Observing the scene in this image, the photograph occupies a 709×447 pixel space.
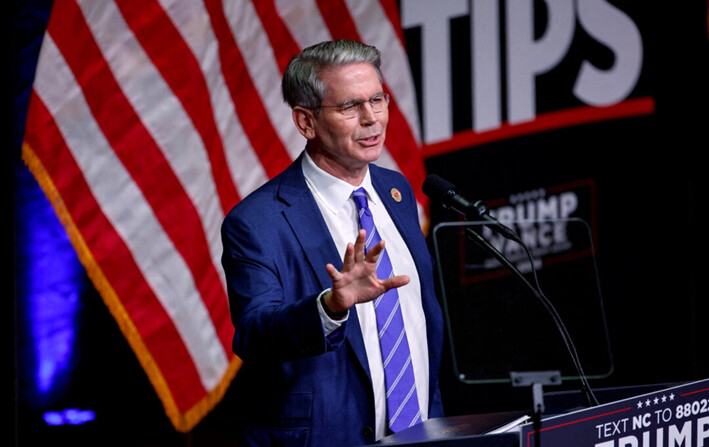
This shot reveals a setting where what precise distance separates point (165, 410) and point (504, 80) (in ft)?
6.20

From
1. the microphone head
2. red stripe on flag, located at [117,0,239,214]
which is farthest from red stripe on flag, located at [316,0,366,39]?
the microphone head

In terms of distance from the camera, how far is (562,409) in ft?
4.76

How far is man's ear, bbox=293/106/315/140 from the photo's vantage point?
1.85 metres

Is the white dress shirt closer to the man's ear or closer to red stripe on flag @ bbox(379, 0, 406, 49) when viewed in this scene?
the man's ear

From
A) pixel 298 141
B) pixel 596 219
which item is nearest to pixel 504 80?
pixel 596 219

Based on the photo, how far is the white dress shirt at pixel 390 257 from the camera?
1.77 metres

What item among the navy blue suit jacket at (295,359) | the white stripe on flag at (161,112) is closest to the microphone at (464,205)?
the navy blue suit jacket at (295,359)

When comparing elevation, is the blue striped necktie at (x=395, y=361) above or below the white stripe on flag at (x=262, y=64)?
below

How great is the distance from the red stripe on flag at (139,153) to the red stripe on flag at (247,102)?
0.34 metres

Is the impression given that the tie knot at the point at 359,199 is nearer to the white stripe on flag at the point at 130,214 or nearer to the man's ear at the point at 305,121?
the man's ear at the point at 305,121

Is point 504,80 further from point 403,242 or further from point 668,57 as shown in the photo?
point 403,242

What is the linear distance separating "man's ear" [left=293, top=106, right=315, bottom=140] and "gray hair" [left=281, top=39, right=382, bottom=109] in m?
0.01

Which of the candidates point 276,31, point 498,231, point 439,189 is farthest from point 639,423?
point 276,31

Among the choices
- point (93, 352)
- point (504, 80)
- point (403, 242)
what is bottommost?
point (93, 352)
